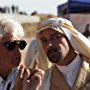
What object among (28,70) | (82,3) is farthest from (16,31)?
(82,3)

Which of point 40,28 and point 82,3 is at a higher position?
point 40,28

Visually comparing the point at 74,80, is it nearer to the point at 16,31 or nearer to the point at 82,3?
the point at 16,31

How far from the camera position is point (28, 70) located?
18.0 ft

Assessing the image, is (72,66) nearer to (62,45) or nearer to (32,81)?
(62,45)

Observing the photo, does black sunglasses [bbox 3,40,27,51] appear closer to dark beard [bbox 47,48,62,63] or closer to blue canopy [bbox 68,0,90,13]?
dark beard [bbox 47,48,62,63]

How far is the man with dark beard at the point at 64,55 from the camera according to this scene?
5.41m

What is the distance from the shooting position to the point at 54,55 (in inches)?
214

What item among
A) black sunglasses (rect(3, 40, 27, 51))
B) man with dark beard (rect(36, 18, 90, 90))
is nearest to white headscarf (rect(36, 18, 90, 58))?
man with dark beard (rect(36, 18, 90, 90))

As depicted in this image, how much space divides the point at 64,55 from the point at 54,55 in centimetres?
17

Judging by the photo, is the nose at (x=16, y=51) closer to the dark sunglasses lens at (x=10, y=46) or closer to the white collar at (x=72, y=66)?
the dark sunglasses lens at (x=10, y=46)

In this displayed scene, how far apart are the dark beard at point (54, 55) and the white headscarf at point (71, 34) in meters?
0.23

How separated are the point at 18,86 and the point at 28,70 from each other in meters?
0.20

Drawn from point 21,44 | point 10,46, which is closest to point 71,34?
point 21,44

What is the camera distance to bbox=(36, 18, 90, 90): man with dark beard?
541cm
